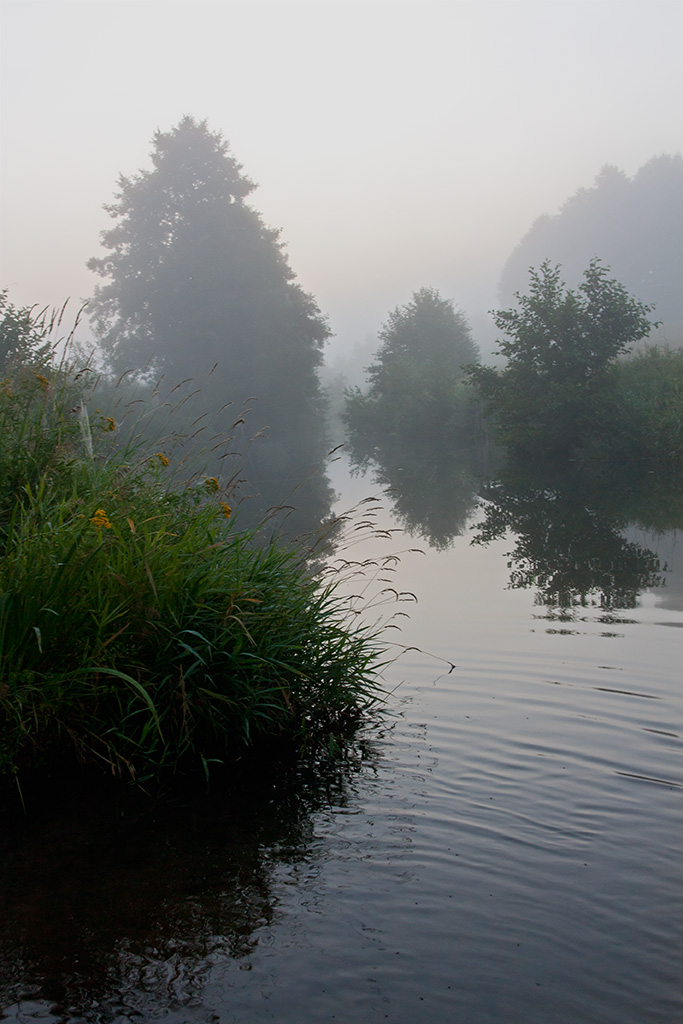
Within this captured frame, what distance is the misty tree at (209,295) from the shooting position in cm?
4328

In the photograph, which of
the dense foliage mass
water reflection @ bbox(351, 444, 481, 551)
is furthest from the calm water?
the dense foliage mass

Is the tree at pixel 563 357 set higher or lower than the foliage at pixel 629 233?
lower

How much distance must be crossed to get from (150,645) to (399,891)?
164 cm

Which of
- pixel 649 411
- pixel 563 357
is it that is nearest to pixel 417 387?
pixel 563 357

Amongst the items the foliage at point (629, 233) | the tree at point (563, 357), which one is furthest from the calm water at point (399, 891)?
the foliage at point (629, 233)

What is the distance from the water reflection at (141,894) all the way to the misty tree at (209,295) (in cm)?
3577

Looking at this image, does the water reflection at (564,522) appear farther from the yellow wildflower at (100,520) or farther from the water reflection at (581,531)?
the yellow wildflower at (100,520)

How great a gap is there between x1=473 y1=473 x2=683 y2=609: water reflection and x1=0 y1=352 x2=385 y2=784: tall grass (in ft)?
14.0

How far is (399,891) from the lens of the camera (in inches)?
116

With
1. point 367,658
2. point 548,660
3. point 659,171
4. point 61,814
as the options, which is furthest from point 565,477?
point 659,171

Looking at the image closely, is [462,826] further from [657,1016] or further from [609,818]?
[657,1016]

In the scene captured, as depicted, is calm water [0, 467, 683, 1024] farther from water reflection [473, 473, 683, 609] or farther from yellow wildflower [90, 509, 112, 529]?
water reflection [473, 473, 683, 609]

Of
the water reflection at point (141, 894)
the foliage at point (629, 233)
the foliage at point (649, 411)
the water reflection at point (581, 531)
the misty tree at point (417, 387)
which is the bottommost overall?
the water reflection at point (141, 894)

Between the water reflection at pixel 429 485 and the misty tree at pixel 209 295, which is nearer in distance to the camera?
the water reflection at pixel 429 485
